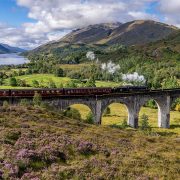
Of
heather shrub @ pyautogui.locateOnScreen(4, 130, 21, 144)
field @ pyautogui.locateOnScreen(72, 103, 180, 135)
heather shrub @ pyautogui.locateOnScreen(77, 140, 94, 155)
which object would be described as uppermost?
heather shrub @ pyautogui.locateOnScreen(4, 130, 21, 144)

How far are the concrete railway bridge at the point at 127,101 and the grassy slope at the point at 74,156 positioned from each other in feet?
77.8

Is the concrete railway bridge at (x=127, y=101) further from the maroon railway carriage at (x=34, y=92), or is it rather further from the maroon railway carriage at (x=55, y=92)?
the maroon railway carriage at (x=55, y=92)

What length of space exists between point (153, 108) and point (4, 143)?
3693 inches

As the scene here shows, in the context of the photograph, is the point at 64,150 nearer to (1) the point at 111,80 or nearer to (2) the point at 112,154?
(2) the point at 112,154

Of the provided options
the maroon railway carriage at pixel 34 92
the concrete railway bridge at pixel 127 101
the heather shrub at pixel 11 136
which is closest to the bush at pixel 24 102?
the concrete railway bridge at pixel 127 101

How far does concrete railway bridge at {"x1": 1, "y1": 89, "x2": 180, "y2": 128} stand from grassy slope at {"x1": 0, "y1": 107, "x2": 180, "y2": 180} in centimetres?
2371

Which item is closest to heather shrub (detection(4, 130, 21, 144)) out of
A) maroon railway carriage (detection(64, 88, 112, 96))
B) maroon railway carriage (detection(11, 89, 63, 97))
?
maroon railway carriage (detection(11, 89, 63, 97))

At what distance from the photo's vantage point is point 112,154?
28.9 meters

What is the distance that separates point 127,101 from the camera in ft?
239

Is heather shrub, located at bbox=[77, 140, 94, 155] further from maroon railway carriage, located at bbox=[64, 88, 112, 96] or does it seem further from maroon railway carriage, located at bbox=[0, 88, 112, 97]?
maroon railway carriage, located at bbox=[64, 88, 112, 96]

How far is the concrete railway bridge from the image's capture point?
61062 millimetres

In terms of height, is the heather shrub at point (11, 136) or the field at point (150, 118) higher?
the heather shrub at point (11, 136)

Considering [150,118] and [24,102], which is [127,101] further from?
[24,102]

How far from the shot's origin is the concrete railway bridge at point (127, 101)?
61.1 metres
